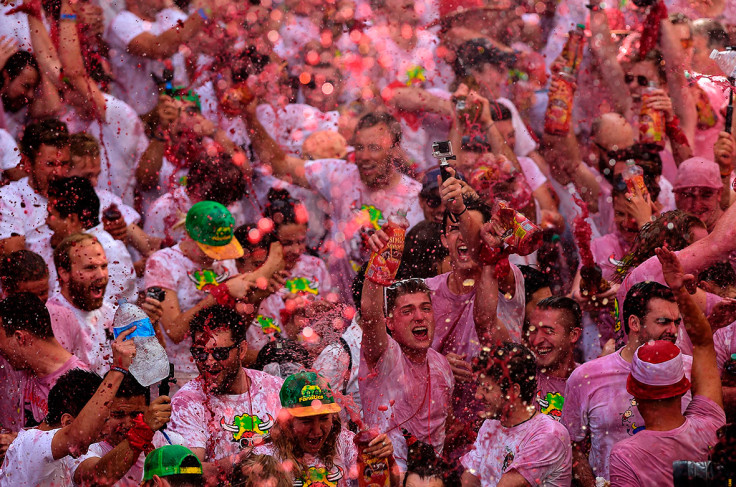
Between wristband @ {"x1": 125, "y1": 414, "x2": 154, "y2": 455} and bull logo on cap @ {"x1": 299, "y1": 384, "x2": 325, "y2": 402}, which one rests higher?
bull logo on cap @ {"x1": 299, "y1": 384, "x2": 325, "y2": 402}

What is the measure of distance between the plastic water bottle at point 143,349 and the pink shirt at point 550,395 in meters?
1.62

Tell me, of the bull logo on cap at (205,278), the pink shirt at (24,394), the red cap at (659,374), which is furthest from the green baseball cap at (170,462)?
the red cap at (659,374)

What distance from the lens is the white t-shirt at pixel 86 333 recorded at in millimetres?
4512

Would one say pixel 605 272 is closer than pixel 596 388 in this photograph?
No

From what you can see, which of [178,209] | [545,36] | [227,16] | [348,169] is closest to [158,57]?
[227,16]

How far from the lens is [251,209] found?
5.57 meters

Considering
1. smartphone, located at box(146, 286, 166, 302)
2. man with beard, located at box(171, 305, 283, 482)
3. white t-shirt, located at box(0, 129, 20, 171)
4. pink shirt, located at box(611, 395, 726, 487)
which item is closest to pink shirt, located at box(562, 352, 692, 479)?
pink shirt, located at box(611, 395, 726, 487)

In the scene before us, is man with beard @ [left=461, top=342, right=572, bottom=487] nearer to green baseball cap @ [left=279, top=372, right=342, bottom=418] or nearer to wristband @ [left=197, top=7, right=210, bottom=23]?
green baseball cap @ [left=279, top=372, right=342, bottom=418]

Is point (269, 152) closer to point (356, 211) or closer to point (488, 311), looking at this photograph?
point (356, 211)

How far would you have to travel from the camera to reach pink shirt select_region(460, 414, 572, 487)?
3.61m

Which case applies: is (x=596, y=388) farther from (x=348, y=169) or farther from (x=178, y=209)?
(x=178, y=209)

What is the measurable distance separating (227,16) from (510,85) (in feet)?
6.06

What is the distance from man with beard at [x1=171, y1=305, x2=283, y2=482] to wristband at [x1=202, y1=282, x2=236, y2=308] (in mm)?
484

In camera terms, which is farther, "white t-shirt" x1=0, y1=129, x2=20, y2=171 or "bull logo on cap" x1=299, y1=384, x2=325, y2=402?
"white t-shirt" x1=0, y1=129, x2=20, y2=171
